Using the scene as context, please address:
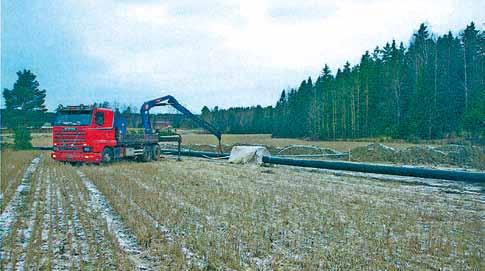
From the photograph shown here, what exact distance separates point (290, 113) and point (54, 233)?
2936 inches

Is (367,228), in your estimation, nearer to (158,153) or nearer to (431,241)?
(431,241)

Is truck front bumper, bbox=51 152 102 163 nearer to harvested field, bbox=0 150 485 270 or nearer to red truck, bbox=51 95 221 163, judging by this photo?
red truck, bbox=51 95 221 163

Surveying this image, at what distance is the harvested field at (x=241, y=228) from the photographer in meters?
5.90

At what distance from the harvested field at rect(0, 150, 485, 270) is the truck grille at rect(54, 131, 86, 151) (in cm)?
636

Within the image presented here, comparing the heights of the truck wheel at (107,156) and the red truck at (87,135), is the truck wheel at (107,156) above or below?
below

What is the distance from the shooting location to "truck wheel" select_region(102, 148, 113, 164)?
20497 mm

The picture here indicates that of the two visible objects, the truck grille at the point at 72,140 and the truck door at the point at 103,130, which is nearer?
the truck grille at the point at 72,140

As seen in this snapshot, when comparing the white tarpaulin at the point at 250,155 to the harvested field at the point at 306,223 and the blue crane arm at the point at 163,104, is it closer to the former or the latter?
the blue crane arm at the point at 163,104

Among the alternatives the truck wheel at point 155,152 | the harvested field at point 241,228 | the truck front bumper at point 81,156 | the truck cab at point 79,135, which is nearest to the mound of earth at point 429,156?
the harvested field at point 241,228

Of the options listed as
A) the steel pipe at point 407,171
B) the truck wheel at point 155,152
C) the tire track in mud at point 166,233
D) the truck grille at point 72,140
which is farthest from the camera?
the truck wheel at point 155,152

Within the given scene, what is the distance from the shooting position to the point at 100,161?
2008 centimetres

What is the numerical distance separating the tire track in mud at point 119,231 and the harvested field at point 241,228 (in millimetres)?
20

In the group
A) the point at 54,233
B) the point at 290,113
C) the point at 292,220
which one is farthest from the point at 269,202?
the point at 290,113

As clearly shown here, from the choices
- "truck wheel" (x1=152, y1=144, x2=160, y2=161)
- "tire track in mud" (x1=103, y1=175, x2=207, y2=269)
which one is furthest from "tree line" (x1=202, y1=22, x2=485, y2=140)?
"tire track in mud" (x1=103, y1=175, x2=207, y2=269)
